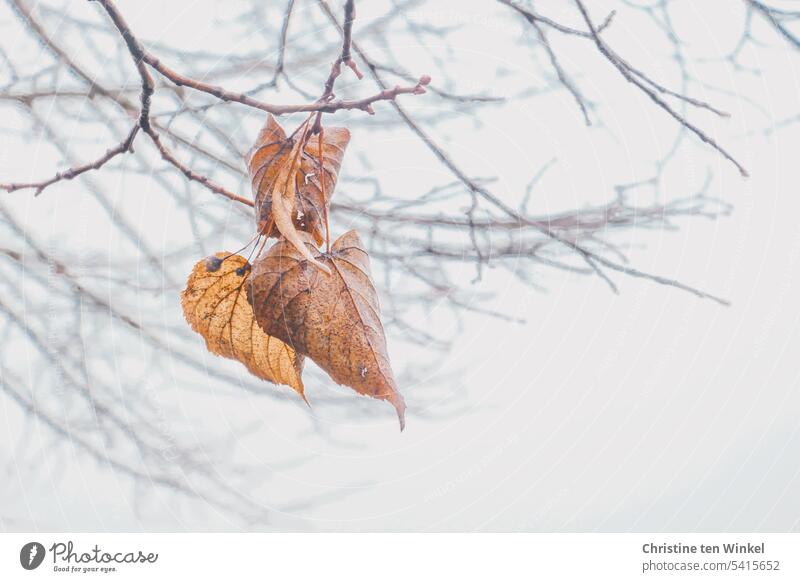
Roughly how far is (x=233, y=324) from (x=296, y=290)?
3cm

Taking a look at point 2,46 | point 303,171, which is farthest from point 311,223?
point 2,46

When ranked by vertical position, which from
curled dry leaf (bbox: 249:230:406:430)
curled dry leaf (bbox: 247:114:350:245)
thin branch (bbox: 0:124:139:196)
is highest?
thin branch (bbox: 0:124:139:196)

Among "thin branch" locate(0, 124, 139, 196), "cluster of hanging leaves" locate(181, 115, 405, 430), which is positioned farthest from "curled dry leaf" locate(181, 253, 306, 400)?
"thin branch" locate(0, 124, 139, 196)

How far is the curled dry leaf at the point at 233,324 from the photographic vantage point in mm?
235

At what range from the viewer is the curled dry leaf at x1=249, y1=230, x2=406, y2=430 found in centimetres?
21

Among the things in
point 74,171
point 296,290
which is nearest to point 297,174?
point 296,290

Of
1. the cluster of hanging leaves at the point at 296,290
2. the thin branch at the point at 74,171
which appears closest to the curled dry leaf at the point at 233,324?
the cluster of hanging leaves at the point at 296,290

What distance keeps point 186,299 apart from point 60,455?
0.22 metres

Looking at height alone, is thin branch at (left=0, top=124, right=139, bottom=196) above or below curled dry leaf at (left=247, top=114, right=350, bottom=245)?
above

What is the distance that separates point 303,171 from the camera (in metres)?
0.24
